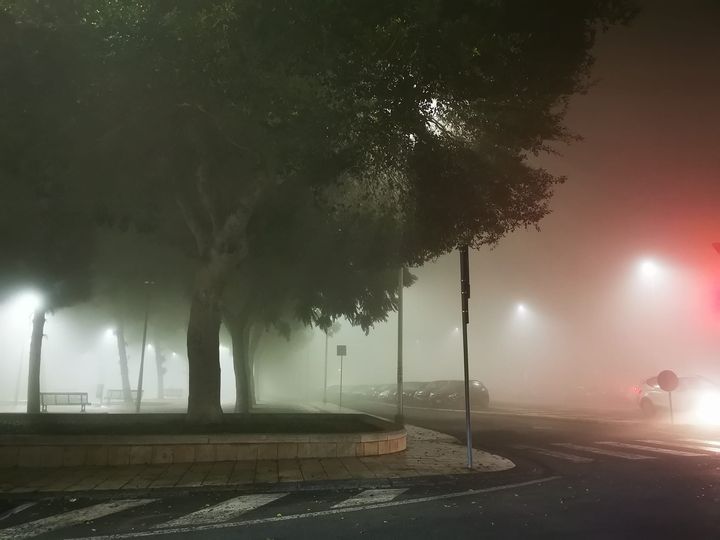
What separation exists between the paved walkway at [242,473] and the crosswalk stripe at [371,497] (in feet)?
1.45

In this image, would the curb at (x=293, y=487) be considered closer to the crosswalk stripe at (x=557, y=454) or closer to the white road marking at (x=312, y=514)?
the white road marking at (x=312, y=514)

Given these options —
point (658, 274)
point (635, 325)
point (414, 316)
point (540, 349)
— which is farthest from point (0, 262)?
point (414, 316)

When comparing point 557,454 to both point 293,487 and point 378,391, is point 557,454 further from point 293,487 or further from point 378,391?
point 378,391

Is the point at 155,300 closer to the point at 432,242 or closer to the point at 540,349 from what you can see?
the point at 432,242

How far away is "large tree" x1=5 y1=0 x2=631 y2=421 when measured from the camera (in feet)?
28.9

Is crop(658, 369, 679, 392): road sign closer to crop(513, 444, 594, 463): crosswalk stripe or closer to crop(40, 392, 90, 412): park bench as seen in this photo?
crop(513, 444, 594, 463): crosswalk stripe

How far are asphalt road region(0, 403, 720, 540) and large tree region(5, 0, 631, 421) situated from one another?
18.1 feet

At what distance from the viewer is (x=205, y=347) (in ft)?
39.5

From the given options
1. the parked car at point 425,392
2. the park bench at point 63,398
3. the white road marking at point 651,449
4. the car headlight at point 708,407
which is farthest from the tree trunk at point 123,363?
the car headlight at point 708,407

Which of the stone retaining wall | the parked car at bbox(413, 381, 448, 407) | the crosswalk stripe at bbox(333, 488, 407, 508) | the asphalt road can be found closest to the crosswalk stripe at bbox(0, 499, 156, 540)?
the asphalt road

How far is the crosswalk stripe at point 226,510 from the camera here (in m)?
5.79

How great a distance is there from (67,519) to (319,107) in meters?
7.11

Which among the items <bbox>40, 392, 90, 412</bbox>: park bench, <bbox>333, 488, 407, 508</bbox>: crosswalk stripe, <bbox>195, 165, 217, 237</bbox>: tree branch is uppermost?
<bbox>195, 165, 217, 237</bbox>: tree branch

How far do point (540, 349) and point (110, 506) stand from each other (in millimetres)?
52462
